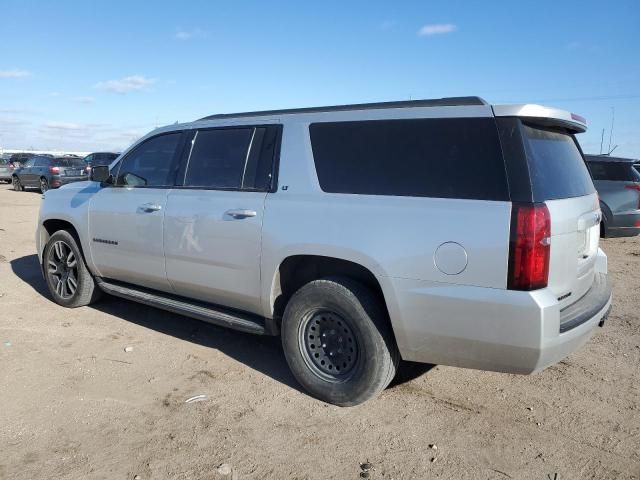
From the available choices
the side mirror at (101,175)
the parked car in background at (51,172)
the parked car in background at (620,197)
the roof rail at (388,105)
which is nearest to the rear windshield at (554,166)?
the roof rail at (388,105)

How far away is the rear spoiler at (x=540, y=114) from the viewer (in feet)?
9.84

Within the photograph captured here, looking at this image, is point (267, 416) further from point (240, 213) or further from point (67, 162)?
point (67, 162)

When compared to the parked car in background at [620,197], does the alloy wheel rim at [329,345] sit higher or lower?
lower

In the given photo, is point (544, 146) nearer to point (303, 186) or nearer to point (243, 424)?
point (303, 186)

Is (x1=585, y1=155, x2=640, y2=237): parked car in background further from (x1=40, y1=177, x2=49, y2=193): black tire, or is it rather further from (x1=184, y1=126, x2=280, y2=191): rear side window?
(x1=40, y1=177, x2=49, y2=193): black tire

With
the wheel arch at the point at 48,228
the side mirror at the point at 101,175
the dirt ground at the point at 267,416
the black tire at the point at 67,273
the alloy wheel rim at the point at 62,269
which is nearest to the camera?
the dirt ground at the point at 267,416

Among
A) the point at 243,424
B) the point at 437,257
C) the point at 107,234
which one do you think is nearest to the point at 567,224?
the point at 437,257

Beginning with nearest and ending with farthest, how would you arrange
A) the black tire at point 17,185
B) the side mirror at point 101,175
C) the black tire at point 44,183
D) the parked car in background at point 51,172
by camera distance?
the side mirror at point 101,175, the parked car in background at point 51,172, the black tire at point 44,183, the black tire at point 17,185

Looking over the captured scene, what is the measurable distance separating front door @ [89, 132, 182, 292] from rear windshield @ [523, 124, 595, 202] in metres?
2.98

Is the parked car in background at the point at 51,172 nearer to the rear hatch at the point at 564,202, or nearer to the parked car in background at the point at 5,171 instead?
the parked car in background at the point at 5,171

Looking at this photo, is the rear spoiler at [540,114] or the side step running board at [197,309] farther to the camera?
the side step running board at [197,309]

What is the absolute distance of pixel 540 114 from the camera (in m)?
3.05

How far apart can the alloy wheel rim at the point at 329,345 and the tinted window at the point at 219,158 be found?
1.24 m

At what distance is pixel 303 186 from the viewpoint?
3.71m
